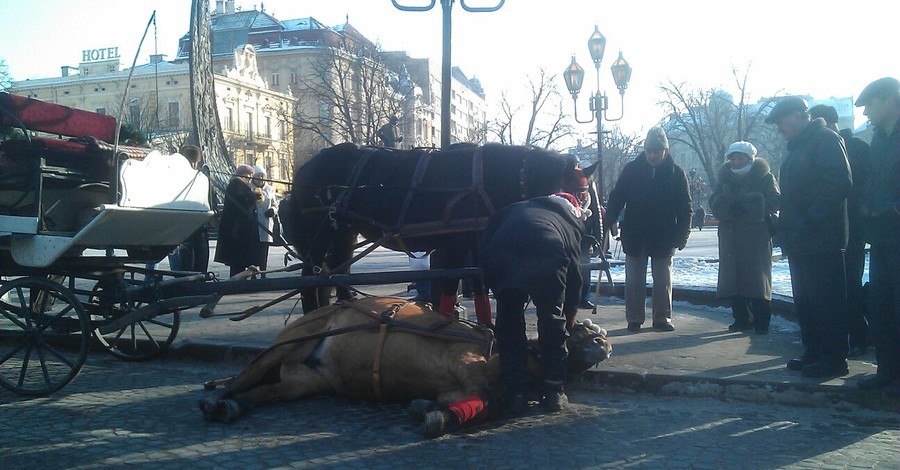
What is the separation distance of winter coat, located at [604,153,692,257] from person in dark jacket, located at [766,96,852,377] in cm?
202

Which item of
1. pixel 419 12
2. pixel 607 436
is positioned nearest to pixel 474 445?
pixel 607 436

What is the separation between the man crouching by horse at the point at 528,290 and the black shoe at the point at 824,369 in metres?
1.96

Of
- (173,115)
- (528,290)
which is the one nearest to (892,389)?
(528,290)

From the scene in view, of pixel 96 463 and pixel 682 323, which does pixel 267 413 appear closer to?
pixel 96 463

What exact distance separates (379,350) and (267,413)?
35.6 inches

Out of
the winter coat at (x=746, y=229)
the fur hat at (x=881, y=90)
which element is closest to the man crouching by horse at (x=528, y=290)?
the fur hat at (x=881, y=90)

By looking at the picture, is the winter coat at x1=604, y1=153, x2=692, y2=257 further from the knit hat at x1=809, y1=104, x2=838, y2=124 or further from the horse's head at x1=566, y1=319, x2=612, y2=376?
the horse's head at x1=566, y1=319, x2=612, y2=376

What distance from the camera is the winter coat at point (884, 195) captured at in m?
5.23

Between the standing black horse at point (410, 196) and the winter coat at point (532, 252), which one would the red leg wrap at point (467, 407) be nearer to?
the winter coat at point (532, 252)

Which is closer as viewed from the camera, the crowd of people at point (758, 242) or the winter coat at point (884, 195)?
the crowd of people at point (758, 242)

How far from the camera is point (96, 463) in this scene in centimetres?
417

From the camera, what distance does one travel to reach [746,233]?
7.96 m

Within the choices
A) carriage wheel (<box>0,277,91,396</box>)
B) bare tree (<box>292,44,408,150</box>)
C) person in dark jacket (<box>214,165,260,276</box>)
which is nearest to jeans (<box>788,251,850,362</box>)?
carriage wheel (<box>0,277,91,396</box>)

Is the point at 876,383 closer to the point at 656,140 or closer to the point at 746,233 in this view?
the point at 746,233
